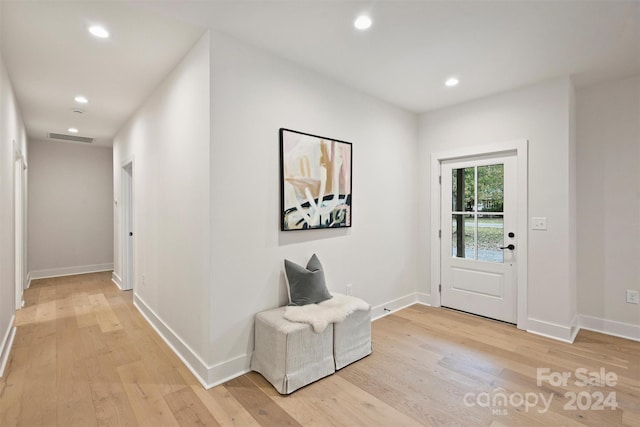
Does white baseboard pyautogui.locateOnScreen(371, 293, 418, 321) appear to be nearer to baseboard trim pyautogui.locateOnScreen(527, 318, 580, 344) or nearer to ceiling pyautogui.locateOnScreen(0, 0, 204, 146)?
baseboard trim pyautogui.locateOnScreen(527, 318, 580, 344)

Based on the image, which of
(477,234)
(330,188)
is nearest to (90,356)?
(330,188)

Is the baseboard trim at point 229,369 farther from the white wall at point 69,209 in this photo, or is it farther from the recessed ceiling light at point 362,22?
the white wall at point 69,209

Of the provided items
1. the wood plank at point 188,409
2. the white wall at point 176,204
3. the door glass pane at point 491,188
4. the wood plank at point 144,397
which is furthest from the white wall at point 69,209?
the door glass pane at point 491,188

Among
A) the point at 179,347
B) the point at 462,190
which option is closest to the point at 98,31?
the point at 179,347

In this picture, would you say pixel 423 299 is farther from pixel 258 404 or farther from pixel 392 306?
pixel 258 404

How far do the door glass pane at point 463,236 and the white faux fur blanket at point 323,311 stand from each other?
68.6 inches

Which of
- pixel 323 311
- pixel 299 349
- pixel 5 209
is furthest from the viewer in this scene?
pixel 5 209

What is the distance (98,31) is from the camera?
2258mm

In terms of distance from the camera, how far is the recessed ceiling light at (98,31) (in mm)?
2213

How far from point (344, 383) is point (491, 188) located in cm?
264

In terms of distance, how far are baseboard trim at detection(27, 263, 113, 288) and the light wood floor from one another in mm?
2954

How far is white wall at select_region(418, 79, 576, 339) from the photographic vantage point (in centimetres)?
300

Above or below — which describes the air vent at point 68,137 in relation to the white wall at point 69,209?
above

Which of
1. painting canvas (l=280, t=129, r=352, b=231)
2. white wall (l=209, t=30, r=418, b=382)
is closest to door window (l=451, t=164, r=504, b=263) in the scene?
white wall (l=209, t=30, r=418, b=382)
